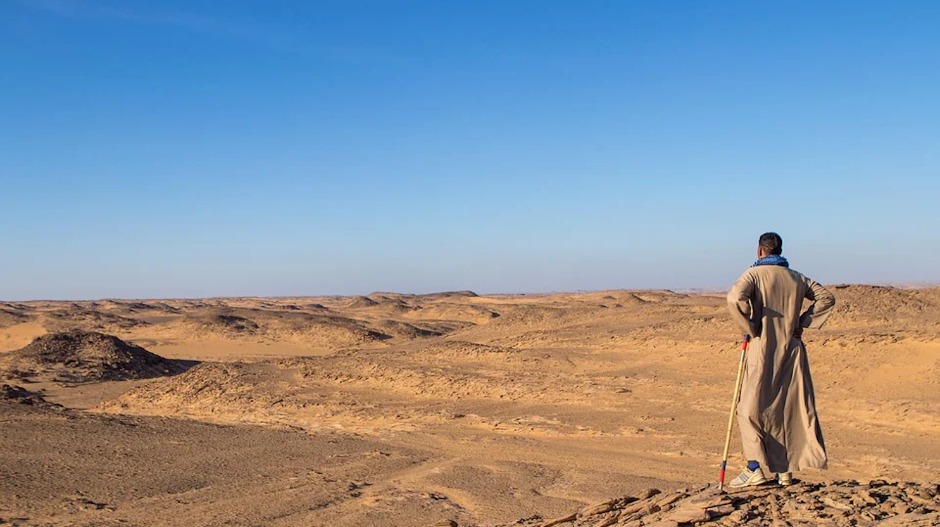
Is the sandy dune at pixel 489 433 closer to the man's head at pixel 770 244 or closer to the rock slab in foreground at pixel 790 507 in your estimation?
the rock slab in foreground at pixel 790 507

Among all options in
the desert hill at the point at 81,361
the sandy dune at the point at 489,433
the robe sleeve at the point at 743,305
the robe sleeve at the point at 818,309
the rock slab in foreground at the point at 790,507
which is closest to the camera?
the rock slab in foreground at the point at 790,507

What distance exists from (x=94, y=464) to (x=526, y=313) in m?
19.8

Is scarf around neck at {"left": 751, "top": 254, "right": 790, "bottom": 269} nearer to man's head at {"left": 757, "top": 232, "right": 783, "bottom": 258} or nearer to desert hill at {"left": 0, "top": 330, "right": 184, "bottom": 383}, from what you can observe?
man's head at {"left": 757, "top": 232, "right": 783, "bottom": 258}

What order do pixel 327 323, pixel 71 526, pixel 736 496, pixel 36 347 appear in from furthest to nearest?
pixel 327 323, pixel 36 347, pixel 71 526, pixel 736 496

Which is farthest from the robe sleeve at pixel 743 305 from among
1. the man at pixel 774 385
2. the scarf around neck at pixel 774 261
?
the scarf around neck at pixel 774 261

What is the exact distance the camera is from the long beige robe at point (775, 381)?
243 inches

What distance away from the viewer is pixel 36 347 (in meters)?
26.1

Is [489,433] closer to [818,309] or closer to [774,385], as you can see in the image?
[774,385]

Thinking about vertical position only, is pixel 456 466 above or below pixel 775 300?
below

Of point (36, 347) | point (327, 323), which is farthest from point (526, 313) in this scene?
point (36, 347)

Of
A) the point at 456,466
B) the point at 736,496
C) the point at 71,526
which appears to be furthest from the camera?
the point at 456,466

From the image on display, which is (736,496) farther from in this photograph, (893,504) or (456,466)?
(456,466)

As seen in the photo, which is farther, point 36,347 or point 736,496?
point 36,347

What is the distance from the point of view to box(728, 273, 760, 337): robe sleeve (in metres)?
6.14
